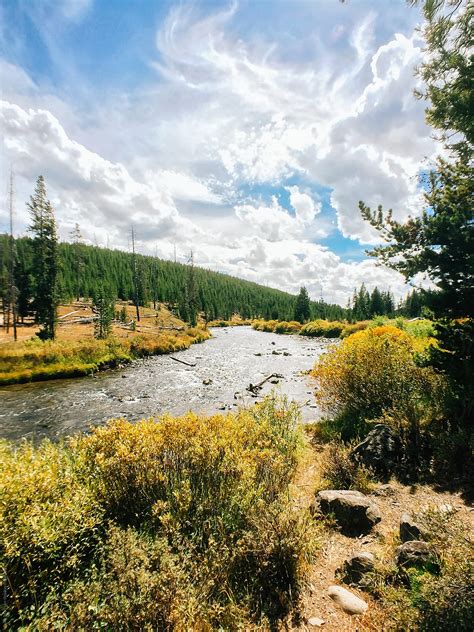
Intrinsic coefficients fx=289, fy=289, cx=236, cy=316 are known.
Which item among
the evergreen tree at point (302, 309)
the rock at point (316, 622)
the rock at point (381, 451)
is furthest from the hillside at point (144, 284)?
the rock at point (316, 622)

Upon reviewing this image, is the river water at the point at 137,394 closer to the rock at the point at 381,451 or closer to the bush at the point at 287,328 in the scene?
the rock at the point at 381,451

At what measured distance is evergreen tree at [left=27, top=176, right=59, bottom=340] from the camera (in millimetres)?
33406

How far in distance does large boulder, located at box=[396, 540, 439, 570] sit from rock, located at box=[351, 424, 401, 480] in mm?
3144

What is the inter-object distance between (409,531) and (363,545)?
859 mm

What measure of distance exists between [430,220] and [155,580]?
8.34 meters

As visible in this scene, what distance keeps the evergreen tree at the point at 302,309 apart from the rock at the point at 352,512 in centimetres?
8306

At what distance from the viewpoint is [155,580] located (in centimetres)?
310

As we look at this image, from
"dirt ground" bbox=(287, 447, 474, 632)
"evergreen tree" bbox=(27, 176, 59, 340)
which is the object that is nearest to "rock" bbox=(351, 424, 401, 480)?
"dirt ground" bbox=(287, 447, 474, 632)

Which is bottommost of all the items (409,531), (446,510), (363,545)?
(363,545)

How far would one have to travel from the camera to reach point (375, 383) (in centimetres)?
959

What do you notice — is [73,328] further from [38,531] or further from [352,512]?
[352,512]

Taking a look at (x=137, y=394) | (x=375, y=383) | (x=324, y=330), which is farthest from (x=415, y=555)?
(x=324, y=330)

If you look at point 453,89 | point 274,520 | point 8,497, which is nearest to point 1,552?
point 8,497

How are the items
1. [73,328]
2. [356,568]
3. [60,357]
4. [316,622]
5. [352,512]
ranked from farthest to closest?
[73,328] → [60,357] → [352,512] → [356,568] → [316,622]
